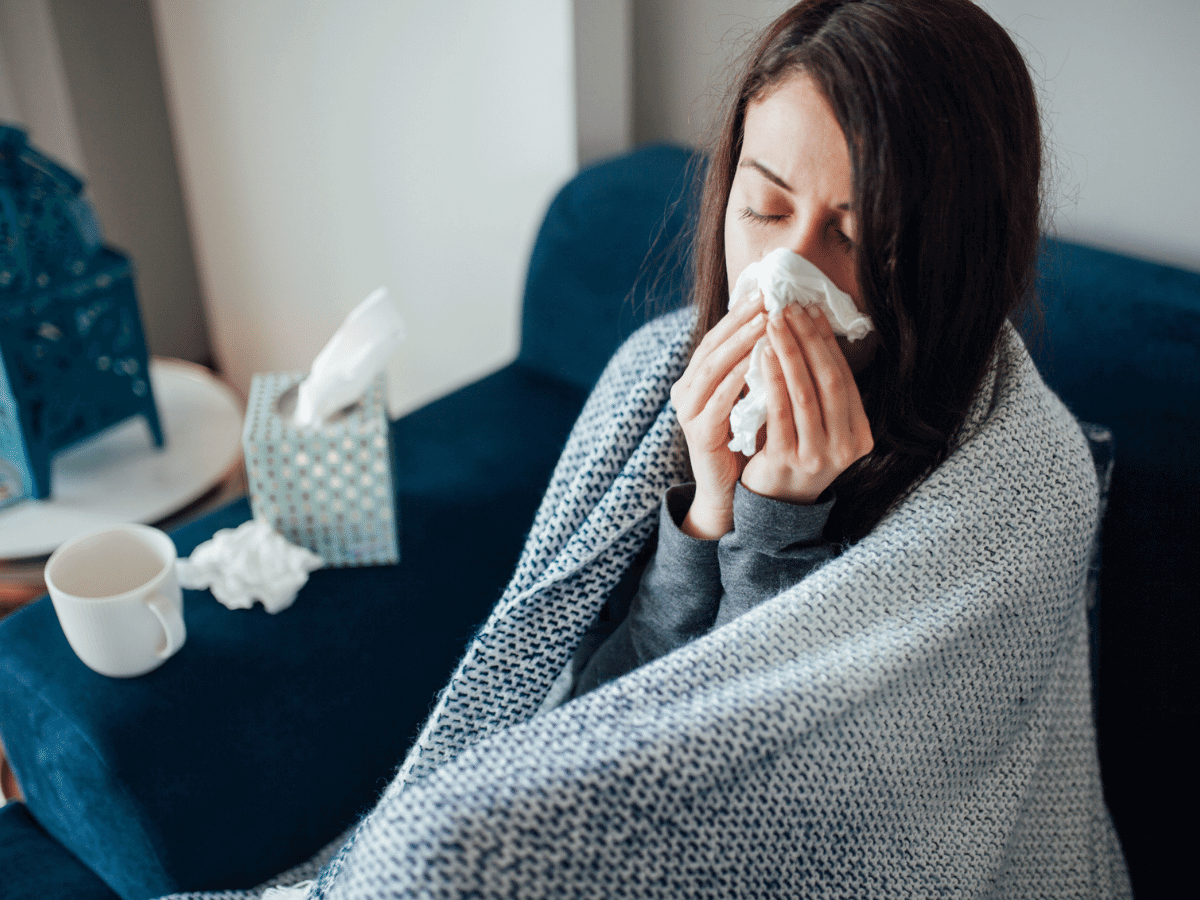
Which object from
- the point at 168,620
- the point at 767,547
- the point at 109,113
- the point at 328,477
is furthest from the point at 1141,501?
the point at 109,113

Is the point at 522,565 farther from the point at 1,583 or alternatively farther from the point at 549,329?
the point at 1,583

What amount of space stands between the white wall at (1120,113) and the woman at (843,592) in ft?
1.01

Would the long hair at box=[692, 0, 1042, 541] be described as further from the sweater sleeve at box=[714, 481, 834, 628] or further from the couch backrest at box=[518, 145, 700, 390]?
the couch backrest at box=[518, 145, 700, 390]

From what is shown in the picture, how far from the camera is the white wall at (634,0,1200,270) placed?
89cm

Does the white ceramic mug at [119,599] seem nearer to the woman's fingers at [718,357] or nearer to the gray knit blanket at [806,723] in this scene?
the gray knit blanket at [806,723]

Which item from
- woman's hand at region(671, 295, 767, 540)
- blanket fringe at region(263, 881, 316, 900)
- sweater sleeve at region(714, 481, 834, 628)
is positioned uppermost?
woman's hand at region(671, 295, 767, 540)

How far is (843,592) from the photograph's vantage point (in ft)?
1.96

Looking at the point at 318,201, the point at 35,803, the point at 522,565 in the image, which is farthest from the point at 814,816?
the point at 318,201

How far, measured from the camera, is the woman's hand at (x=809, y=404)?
0.60m

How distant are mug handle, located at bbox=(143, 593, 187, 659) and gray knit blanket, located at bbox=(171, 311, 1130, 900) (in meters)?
0.24

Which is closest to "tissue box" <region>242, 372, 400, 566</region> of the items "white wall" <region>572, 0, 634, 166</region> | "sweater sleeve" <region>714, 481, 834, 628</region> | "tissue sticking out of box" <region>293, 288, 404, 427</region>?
"tissue sticking out of box" <region>293, 288, 404, 427</region>

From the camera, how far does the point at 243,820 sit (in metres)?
0.79

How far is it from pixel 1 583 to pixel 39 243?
0.45 metres

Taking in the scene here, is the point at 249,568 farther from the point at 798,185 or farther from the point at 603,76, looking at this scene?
the point at 603,76
